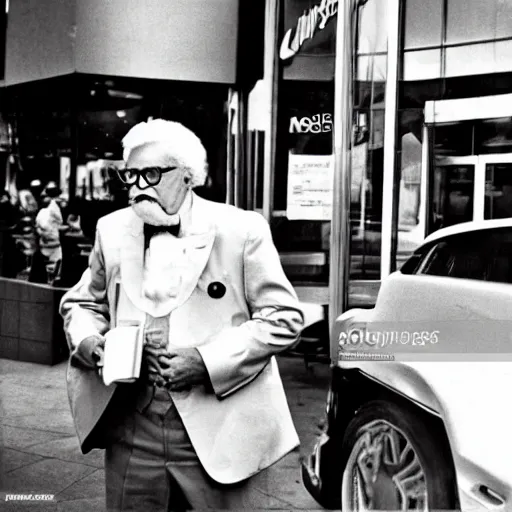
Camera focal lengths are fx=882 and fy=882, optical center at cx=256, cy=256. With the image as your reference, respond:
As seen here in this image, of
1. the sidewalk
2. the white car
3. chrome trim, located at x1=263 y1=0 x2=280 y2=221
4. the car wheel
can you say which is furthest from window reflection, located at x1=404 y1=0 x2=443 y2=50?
the sidewalk

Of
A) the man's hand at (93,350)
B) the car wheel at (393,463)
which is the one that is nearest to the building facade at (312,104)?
Answer: the car wheel at (393,463)

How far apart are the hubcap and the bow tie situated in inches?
41.1

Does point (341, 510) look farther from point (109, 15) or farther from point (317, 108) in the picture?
point (109, 15)

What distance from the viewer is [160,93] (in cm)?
344

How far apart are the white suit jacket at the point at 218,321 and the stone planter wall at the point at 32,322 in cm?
40

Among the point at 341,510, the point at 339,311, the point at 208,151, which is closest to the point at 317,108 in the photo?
the point at 208,151

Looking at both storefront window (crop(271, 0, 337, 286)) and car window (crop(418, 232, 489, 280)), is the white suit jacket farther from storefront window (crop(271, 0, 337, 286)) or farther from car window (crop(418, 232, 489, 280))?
car window (crop(418, 232, 489, 280))

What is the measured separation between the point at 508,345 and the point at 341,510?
0.96 meters

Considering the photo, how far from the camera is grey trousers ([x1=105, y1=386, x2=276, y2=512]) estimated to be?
3070mm

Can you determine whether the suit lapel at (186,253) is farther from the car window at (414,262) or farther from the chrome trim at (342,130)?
the car window at (414,262)

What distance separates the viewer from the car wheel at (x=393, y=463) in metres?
3.10

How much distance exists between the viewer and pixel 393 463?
3271 millimetres

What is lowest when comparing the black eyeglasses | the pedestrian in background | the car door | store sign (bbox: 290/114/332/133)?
the car door

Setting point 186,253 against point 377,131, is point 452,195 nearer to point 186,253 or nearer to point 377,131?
point 377,131
